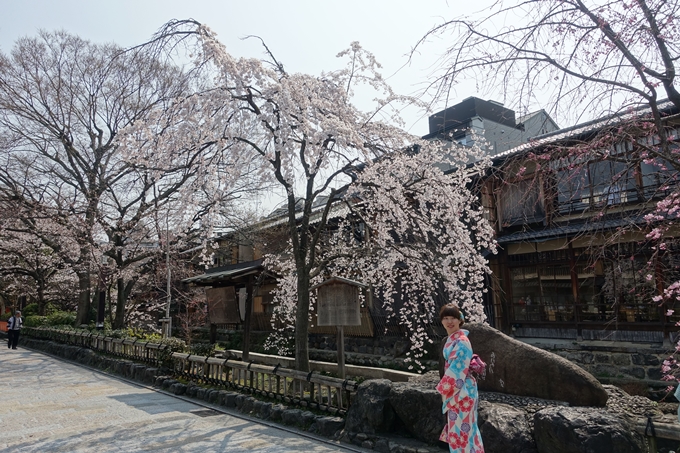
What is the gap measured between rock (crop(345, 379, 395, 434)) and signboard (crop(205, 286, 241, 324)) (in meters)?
7.47

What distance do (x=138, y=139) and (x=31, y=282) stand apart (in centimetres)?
3037

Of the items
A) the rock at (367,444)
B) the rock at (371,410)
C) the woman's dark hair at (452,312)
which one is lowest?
the rock at (367,444)

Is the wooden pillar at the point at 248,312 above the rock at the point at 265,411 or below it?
above

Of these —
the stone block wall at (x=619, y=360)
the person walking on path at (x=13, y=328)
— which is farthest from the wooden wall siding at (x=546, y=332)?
the person walking on path at (x=13, y=328)

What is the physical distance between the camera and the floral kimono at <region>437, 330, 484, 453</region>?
4883 millimetres

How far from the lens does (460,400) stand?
194 inches

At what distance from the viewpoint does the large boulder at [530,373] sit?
6766mm

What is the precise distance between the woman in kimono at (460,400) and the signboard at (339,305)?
17.7 feet

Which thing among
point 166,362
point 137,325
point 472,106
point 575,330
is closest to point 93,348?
point 166,362

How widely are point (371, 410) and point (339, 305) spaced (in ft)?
13.0

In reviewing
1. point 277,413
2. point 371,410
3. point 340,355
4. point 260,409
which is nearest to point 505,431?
point 371,410

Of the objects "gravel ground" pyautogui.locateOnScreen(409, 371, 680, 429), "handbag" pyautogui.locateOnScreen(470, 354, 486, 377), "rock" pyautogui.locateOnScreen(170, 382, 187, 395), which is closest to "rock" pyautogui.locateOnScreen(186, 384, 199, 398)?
"rock" pyautogui.locateOnScreen(170, 382, 187, 395)

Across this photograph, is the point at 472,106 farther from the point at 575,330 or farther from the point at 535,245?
the point at 575,330

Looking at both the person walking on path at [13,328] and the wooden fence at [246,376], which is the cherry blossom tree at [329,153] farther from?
the person walking on path at [13,328]
